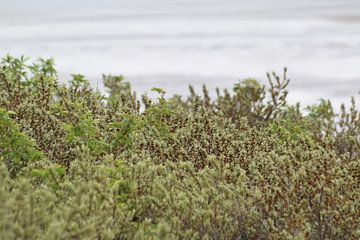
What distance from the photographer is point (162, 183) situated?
3.96 metres

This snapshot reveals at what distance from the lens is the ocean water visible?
16578mm

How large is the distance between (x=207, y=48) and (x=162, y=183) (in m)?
18.4

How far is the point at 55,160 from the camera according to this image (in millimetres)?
4820

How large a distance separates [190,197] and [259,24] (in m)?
26.6

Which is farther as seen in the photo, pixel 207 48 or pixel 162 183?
pixel 207 48

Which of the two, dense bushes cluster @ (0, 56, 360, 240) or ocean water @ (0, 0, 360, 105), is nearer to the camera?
dense bushes cluster @ (0, 56, 360, 240)

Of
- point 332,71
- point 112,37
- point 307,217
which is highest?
point 112,37

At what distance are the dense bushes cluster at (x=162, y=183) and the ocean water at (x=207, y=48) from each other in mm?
5286

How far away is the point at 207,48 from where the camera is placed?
2223 cm

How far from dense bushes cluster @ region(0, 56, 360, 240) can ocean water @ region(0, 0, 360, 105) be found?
529 centimetres

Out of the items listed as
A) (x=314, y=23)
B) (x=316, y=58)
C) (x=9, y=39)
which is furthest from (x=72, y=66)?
(x=314, y=23)

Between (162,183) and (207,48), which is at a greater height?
(207,48)

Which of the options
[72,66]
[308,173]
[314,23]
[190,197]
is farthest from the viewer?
[314,23]

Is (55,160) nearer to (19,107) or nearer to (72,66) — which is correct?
(19,107)
